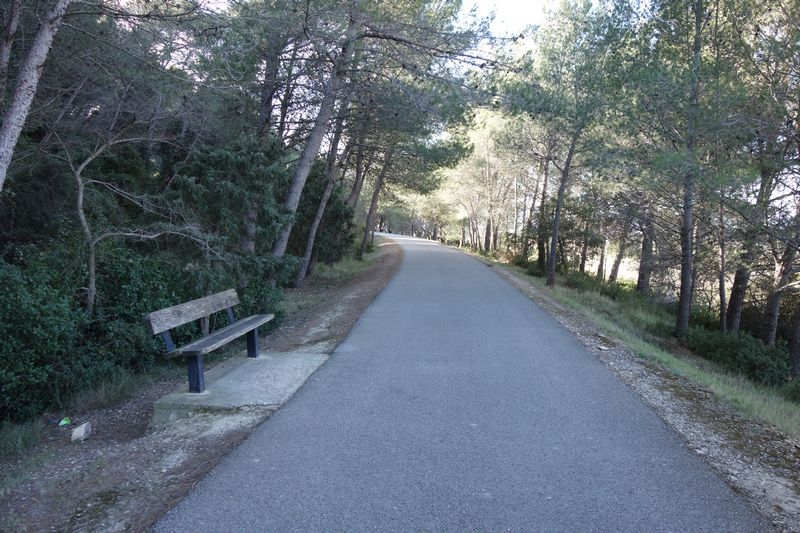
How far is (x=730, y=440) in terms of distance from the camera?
15.6 feet

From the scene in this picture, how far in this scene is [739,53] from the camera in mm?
12172

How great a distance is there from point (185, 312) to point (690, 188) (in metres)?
12.1

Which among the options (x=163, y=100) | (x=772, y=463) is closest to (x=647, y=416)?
(x=772, y=463)

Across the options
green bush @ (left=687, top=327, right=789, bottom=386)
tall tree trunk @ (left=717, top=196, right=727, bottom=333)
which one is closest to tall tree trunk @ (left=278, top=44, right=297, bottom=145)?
tall tree trunk @ (left=717, top=196, right=727, bottom=333)

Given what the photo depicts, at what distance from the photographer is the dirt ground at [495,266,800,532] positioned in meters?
3.70

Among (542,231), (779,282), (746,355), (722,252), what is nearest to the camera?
(746,355)

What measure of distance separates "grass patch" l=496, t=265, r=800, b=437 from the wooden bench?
18.3 ft

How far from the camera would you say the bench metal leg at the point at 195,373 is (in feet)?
17.7

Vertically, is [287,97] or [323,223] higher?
[287,97]

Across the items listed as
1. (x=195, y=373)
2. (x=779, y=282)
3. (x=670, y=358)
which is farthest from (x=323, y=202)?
(x=779, y=282)

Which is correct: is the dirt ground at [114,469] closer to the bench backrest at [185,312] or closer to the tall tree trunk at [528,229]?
the bench backrest at [185,312]

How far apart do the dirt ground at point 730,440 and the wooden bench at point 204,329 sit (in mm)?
4520

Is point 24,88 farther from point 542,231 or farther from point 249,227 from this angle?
point 542,231

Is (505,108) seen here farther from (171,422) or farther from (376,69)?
(171,422)
